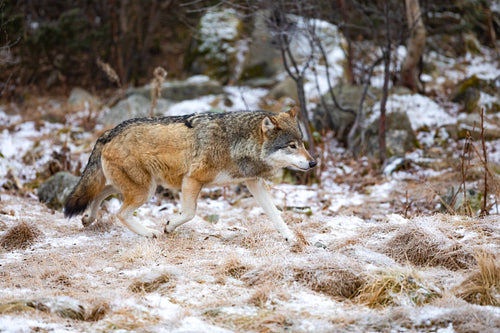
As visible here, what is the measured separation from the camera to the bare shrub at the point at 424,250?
5156mm

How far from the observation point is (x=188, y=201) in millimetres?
6457

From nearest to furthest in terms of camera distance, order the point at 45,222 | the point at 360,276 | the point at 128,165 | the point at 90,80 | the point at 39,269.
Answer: the point at 360,276
the point at 39,269
the point at 128,165
the point at 45,222
the point at 90,80

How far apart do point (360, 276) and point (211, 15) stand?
1591 cm

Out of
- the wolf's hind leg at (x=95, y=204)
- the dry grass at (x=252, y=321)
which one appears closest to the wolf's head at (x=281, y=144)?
the wolf's hind leg at (x=95, y=204)

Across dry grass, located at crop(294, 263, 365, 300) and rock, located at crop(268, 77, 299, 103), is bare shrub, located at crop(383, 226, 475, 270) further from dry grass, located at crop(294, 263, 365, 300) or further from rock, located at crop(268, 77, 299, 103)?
rock, located at crop(268, 77, 299, 103)

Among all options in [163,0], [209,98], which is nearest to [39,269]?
[209,98]

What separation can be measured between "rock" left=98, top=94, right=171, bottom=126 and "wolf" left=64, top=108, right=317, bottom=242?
8194 millimetres

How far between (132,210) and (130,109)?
9077 mm

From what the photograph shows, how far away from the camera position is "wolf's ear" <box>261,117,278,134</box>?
6.31 metres

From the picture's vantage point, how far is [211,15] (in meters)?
18.9

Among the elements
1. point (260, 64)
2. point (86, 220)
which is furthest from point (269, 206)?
point (260, 64)

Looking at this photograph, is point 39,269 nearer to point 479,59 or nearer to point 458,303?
point 458,303

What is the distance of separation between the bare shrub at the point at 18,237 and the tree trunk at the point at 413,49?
10.7 meters

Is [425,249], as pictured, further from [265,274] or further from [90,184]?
[90,184]
